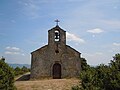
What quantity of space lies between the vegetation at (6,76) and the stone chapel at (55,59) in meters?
15.7

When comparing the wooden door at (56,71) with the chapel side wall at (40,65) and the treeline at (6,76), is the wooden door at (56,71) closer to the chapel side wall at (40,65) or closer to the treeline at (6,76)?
the chapel side wall at (40,65)

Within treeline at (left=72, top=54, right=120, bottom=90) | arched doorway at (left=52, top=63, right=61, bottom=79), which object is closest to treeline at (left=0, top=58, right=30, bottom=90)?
treeline at (left=72, top=54, right=120, bottom=90)

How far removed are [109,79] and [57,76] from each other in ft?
65.8

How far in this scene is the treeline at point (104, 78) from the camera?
12615 mm

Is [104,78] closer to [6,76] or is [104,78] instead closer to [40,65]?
[6,76]

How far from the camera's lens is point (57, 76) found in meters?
32.5

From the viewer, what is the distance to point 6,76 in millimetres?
16297

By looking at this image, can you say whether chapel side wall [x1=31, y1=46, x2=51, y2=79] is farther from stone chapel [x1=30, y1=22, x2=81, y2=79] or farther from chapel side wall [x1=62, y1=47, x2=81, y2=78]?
chapel side wall [x1=62, y1=47, x2=81, y2=78]

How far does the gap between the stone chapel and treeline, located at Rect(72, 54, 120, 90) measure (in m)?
17.8

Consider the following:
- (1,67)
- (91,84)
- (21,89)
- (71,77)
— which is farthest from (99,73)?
(71,77)

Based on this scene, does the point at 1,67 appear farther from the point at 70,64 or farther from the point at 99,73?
the point at 70,64

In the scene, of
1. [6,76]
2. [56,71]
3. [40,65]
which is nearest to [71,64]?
[56,71]

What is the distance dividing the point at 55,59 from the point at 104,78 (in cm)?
1968

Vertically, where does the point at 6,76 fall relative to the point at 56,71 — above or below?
below
